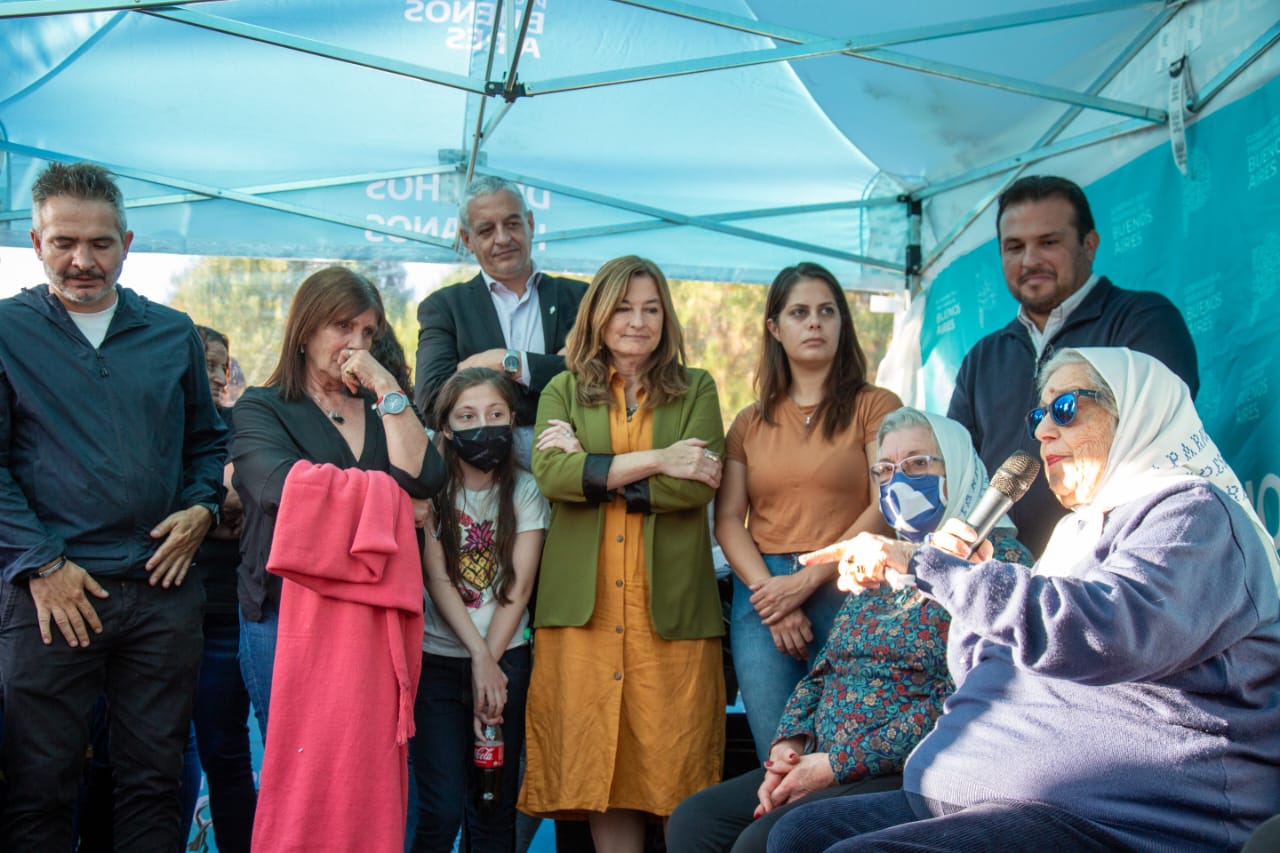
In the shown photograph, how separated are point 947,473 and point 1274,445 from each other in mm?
1086

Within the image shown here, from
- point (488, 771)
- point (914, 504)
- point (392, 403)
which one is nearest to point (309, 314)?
point (392, 403)

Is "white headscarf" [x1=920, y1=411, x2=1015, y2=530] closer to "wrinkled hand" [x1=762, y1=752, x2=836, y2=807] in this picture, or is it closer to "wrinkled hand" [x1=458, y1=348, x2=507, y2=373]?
"wrinkled hand" [x1=762, y1=752, x2=836, y2=807]

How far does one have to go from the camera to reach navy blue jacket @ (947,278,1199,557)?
3217mm

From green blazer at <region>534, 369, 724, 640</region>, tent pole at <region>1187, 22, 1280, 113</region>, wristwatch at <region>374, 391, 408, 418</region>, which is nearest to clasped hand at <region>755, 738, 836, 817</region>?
green blazer at <region>534, 369, 724, 640</region>

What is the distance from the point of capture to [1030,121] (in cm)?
487

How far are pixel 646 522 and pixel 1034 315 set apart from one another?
4.74 ft

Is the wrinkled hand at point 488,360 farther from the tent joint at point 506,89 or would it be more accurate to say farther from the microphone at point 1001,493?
the microphone at point 1001,493

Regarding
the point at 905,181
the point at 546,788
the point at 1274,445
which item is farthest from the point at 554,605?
the point at 905,181

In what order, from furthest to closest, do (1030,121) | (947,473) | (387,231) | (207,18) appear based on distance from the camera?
(387,231) < (1030,121) < (207,18) < (947,473)

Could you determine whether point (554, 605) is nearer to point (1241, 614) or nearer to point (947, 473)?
point (947, 473)

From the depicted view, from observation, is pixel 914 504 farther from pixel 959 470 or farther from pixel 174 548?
pixel 174 548

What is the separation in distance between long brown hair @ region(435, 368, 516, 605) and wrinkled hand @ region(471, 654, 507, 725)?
0.21 meters

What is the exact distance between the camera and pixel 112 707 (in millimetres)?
3010

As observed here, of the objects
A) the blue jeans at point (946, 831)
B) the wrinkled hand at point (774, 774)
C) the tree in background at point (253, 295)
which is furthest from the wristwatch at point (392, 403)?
the tree in background at point (253, 295)
